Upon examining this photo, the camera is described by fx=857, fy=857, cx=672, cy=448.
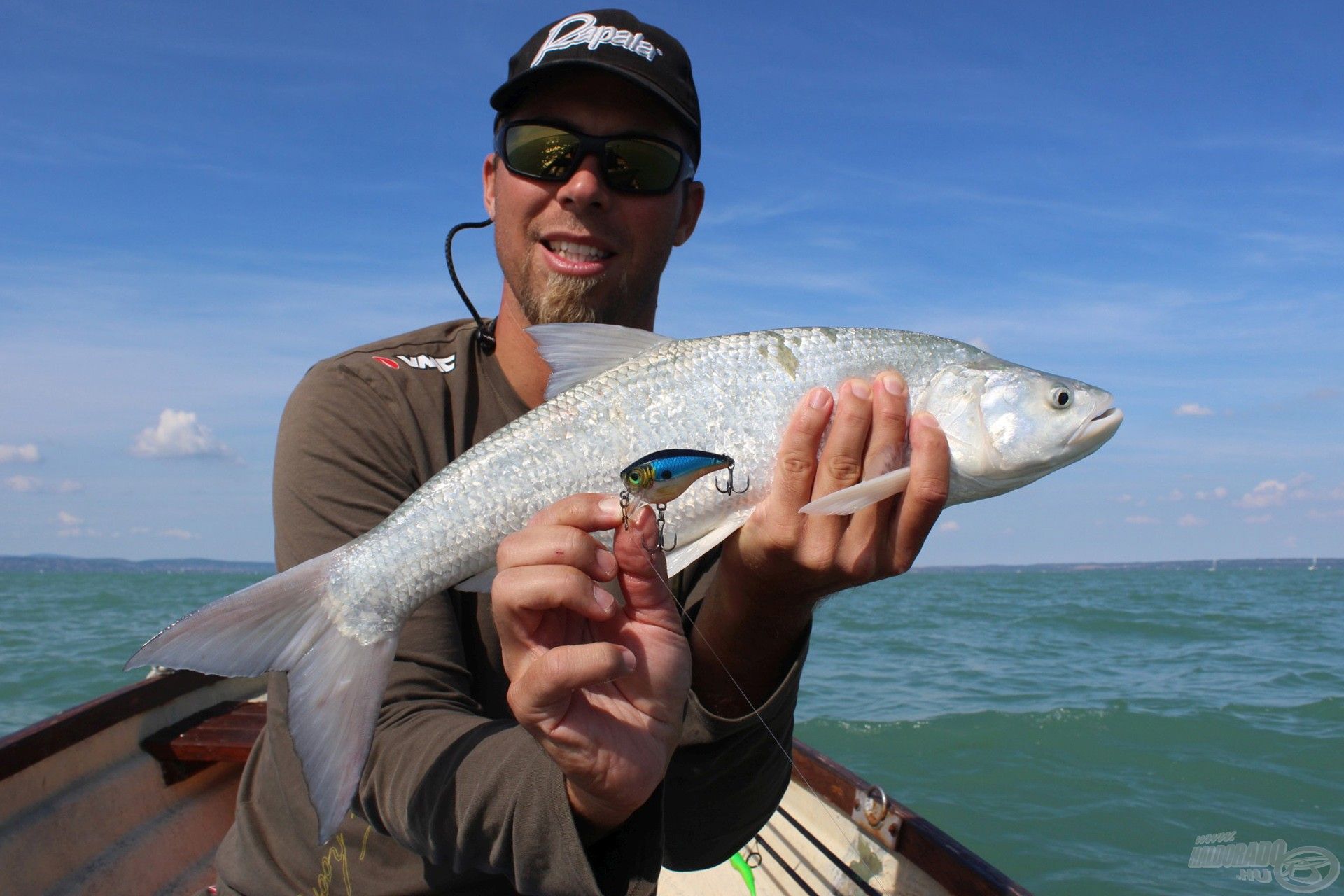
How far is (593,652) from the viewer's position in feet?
5.48

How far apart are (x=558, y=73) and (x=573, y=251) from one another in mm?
612

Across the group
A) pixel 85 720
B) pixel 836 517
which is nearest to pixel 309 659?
pixel 836 517

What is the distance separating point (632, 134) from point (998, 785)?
10132mm

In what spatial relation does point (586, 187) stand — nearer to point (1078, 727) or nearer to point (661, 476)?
point (661, 476)

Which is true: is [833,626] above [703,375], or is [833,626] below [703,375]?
below

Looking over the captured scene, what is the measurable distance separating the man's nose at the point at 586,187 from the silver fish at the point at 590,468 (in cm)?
80

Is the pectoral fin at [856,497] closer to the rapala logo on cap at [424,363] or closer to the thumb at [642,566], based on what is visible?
the thumb at [642,566]

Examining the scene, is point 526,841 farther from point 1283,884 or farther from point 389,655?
point 1283,884

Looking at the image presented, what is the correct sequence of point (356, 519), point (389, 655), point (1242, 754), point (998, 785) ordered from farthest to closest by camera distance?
point (1242, 754), point (998, 785), point (356, 519), point (389, 655)

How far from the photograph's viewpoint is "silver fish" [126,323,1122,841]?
199 centimetres

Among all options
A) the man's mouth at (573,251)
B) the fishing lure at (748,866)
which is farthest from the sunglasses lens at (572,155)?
the fishing lure at (748,866)

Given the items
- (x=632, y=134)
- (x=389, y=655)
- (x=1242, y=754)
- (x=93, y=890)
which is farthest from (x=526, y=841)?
(x=1242, y=754)

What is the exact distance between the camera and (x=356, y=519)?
254cm

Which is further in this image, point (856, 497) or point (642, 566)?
point (856, 497)
